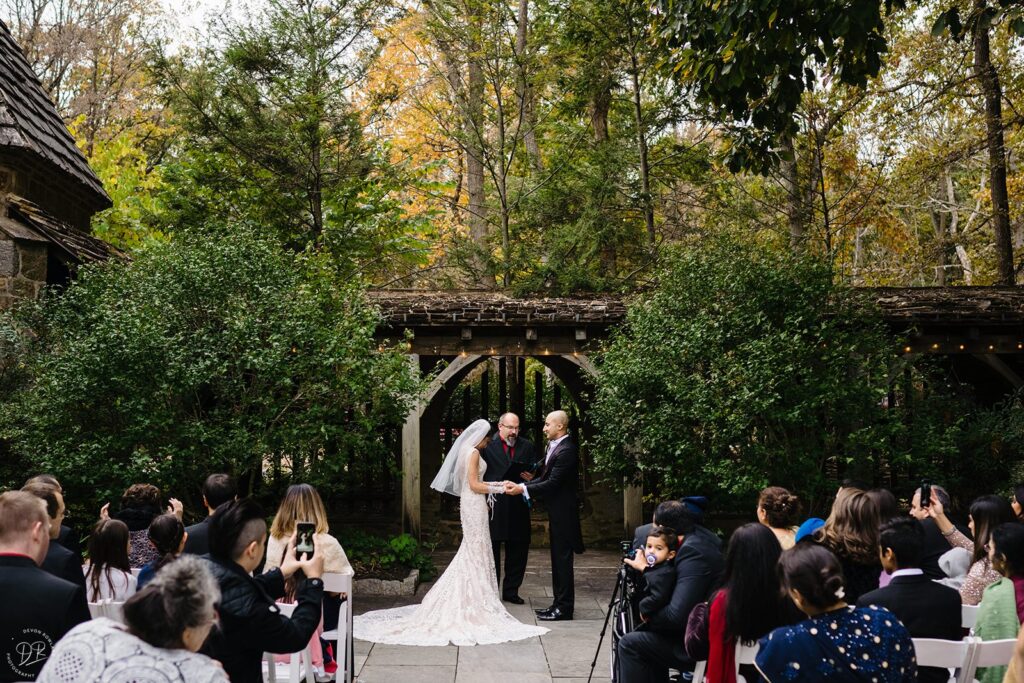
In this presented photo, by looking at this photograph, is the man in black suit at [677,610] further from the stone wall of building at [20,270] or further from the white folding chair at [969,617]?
the stone wall of building at [20,270]

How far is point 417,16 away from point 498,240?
621 cm

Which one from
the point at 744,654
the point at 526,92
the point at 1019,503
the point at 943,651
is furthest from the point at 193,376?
the point at 526,92

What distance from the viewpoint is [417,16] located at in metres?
21.6

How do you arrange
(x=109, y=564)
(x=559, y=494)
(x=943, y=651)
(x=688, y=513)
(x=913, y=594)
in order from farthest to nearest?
(x=559, y=494) < (x=109, y=564) < (x=688, y=513) < (x=913, y=594) < (x=943, y=651)

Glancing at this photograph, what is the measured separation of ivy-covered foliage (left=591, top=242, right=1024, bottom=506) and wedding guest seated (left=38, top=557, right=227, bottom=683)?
25.6 feet

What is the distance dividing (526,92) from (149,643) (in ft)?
58.8

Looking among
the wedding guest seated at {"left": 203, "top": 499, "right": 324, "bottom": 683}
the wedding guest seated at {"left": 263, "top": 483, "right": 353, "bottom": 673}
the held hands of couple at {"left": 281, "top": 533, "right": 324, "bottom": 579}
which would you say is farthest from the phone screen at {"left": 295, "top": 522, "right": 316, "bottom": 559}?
the wedding guest seated at {"left": 263, "top": 483, "right": 353, "bottom": 673}

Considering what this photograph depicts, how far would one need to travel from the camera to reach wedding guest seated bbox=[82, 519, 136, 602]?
5.37m

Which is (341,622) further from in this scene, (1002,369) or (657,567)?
(1002,369)

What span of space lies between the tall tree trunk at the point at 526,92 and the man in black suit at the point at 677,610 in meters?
14.4

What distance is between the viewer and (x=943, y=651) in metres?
4.33

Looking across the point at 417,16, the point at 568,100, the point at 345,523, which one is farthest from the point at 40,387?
the point at 417,16

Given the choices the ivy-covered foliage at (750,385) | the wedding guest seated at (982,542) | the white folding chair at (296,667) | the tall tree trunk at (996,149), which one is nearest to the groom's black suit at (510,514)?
the ivy-covered foliage at (750,385)

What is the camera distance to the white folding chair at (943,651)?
14.2ft
